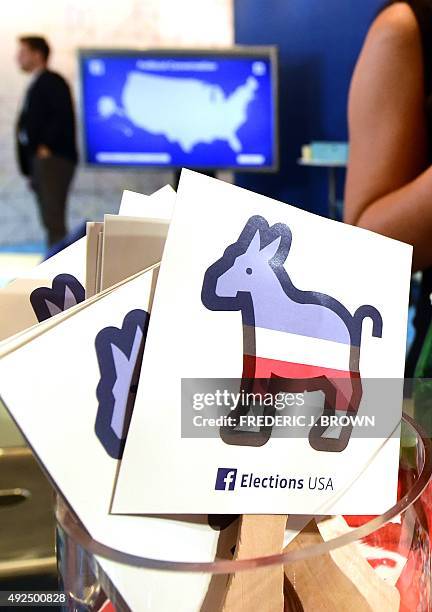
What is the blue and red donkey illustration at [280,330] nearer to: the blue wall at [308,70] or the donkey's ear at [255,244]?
the donkey's ear at [255,244]

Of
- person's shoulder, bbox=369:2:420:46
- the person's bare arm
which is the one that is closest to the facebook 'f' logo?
the person's bare arm

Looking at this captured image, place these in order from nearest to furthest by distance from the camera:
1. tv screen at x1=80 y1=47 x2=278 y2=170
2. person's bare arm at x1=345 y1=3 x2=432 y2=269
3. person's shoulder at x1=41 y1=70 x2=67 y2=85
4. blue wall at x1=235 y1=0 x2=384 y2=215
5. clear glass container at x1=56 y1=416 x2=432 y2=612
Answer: clear glass container at x1=56 y1=416 x2=432 y2=612
person's bare arm at x1=345 y1=3 x2=432 y2=269
blue wall at x1=235 y1=0 x2=384 y2=215
tv screen at x1=80 y1=47 x2=278 y2=170
person's shoulder at x1=41 y1=70 x2=67 y2=85

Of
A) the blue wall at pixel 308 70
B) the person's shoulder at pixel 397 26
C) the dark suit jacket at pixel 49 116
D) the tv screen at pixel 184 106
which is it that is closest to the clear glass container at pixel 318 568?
the person's shoulder at pixel 397 26

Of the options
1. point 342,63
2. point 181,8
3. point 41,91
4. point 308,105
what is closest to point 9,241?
point 41,91

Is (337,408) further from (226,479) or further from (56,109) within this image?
(56,109)

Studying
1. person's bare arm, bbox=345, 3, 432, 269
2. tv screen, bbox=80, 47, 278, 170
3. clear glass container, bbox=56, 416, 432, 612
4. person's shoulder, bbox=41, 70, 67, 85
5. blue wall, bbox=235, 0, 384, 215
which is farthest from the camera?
person's shoulder, bbox=41, 70, 67, 85

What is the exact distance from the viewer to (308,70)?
3615mm

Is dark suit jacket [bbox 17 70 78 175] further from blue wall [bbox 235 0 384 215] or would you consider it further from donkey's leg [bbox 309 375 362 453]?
donkey's leg [bbox 309 375 362 453]

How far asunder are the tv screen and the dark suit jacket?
35 cm

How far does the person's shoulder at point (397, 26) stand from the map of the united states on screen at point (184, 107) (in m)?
2.89

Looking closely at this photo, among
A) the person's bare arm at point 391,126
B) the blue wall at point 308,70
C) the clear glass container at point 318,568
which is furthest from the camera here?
the blue wall at point 308,70

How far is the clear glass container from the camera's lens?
24 cm

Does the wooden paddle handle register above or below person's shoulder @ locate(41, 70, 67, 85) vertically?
above

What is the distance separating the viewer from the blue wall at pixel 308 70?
3080mm
